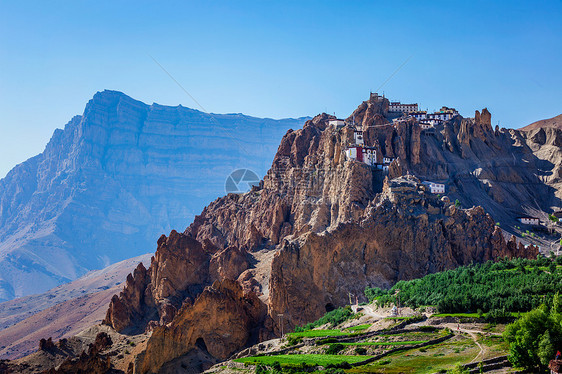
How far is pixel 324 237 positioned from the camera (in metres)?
126

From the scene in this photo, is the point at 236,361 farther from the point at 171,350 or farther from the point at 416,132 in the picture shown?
the point at 416,132

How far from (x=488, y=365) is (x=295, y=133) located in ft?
457

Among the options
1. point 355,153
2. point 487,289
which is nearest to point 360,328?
point 487,289

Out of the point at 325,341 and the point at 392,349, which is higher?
the point at 325,341

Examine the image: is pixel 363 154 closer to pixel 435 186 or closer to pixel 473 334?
pixel 435 186

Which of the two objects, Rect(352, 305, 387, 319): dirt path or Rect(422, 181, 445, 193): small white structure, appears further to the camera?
Rect(422, 181, 445, 193): small white structure

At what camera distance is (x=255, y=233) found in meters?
174

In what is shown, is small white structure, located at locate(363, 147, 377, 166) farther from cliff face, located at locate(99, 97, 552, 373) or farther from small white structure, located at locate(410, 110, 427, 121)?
small white structure, located at locate(410, 110, 427, 121)

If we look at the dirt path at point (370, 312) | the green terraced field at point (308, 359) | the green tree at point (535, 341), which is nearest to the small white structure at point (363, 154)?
the dirt path at point (370, 312)

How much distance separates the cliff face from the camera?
119 metres

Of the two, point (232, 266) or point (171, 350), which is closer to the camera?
point (171, 350)

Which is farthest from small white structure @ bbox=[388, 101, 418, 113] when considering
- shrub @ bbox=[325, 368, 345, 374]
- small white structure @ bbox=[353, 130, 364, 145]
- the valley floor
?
shrub @ bbox=[325, 368, 345, 374]

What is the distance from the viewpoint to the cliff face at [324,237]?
390 ft

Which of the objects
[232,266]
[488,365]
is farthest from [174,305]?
[488,365]
